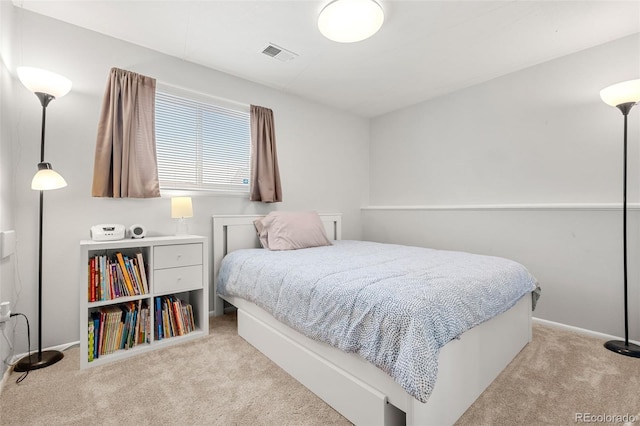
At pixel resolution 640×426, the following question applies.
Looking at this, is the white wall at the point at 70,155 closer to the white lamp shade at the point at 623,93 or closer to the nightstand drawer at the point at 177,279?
the nightstand drawer at the point at 177,279

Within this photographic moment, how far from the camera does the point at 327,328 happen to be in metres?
1.40

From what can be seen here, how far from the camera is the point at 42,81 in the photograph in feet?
5.57

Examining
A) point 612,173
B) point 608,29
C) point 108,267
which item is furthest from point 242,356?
point 608,29

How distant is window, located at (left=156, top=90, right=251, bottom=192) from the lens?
2.52 meters

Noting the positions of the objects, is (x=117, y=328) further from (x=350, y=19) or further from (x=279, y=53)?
(x=350, y=19)

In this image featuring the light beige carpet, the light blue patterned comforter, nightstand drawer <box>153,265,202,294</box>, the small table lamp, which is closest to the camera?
the light blue patterned comforter

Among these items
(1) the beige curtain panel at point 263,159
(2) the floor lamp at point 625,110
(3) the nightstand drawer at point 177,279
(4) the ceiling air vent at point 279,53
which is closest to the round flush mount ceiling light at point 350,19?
(4) the ceiling air vent at point 279,53

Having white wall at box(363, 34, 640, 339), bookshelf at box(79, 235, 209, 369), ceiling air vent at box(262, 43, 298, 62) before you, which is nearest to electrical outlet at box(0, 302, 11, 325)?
bookshelf at box(79, 235, 209, 369)

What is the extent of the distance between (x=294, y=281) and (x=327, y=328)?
0.38 metres

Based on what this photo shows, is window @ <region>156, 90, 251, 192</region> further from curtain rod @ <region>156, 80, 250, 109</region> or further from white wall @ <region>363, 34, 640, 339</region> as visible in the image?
white wall @ <region>363, 34, 640, 339</region>

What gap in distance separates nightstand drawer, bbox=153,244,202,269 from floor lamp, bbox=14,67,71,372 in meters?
0.65

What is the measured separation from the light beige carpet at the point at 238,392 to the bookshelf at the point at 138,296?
15 cm

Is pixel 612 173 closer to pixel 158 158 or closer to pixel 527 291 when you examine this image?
pixel 527 291

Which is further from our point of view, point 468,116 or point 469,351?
point 468,116
